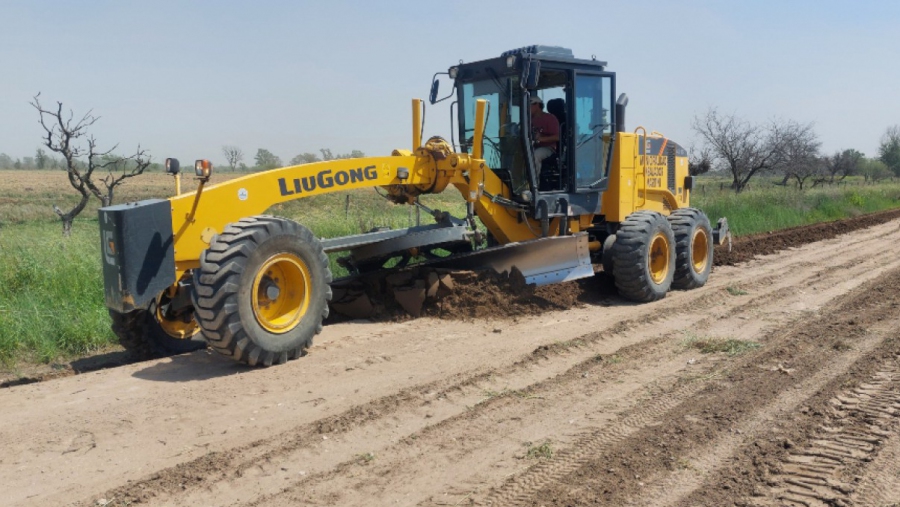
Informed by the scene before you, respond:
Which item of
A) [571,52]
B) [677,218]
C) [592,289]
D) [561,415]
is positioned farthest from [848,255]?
[561,415]

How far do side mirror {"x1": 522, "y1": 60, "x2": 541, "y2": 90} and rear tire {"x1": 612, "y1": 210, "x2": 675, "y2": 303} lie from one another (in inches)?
84.4

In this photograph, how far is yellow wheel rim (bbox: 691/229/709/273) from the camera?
10.3 metres

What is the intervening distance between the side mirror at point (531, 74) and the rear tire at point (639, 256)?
2.14 meters

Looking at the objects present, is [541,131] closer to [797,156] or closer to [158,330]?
[158,330]

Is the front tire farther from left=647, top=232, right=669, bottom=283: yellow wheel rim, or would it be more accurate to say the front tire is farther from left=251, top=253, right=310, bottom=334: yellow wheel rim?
left=647, top=232, right=669, bottom=283: yellow wheel rim

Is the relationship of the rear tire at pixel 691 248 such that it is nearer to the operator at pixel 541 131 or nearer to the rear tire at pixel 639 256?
the rear tire at pixel 639 256

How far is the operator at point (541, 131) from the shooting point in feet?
28.2

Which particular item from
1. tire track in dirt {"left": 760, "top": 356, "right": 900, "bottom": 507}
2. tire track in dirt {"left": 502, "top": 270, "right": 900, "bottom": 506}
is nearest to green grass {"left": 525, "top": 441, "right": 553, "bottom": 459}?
tire track in dirt {"left": 502, "top": 270, "right": 900, "bottom": 506}

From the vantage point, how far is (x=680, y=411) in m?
4.82

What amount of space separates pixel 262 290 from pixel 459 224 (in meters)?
2.72

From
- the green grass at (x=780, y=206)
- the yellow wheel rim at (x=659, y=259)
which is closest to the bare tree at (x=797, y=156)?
the green grass at (x=780, y=206)

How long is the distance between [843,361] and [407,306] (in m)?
4.00

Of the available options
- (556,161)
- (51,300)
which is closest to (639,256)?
(556,161)

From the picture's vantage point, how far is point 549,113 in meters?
8.78
